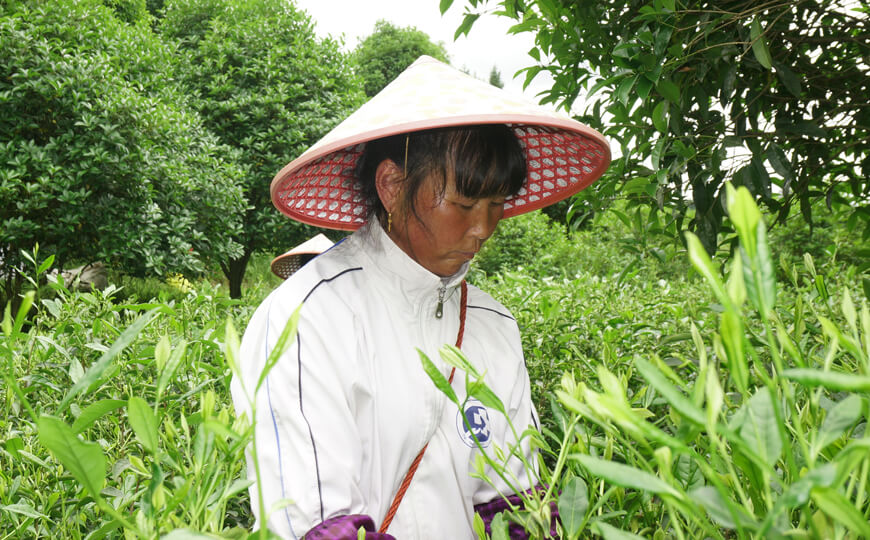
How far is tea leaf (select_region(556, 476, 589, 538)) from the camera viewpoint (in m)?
0.39

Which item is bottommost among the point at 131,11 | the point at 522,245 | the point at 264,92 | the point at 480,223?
the point at 522,245

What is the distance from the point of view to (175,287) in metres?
9.84

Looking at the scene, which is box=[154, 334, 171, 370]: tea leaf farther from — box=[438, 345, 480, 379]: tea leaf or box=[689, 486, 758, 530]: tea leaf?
box=[689, 486, 758, 530]: tea leaf

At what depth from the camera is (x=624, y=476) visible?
8.7 inches

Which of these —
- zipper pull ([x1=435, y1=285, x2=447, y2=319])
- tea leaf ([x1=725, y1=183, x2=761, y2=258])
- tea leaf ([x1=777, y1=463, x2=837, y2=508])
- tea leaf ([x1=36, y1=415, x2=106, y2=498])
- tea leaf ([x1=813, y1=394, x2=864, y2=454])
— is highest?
tea leaf ([x1=725, y1=183, x2=761, y2=258])

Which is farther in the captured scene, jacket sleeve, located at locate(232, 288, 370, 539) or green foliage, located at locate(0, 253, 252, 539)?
jacket sleeve, located at locate(232, 288, 370, 539)

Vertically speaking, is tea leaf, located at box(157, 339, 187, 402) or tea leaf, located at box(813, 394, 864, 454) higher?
tea leaf, located at box(813, 394, 864, 454)

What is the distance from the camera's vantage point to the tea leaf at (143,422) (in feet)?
0.90

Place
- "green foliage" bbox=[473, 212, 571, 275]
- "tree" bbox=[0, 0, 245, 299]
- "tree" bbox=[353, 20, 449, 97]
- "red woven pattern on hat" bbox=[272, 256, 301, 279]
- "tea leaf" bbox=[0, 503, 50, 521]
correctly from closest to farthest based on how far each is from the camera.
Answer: "tea leaf" bbox=[0, 503, 50, 521] → "red woven pattern on hat" bbox=[272, 256, 301, 279] → "tree" bbox=[0, 0, 245, 299] → "green foliage" bbox=[473, 212, 571, 275] → "tree" bbox=[353, 20, 449, 97]

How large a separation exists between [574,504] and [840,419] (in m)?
0.21

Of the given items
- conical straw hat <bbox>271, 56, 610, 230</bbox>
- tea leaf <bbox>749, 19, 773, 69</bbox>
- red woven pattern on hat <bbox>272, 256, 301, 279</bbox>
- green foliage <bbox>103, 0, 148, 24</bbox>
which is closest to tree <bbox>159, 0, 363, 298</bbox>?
red woven pattern on hat <bbox>272, 256, 301, 279</bbox>

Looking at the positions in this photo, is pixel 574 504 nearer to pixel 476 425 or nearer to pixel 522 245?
pixel 476 425

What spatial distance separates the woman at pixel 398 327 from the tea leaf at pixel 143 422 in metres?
0.54

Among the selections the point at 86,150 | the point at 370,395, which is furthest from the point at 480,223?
the point at 86,150
